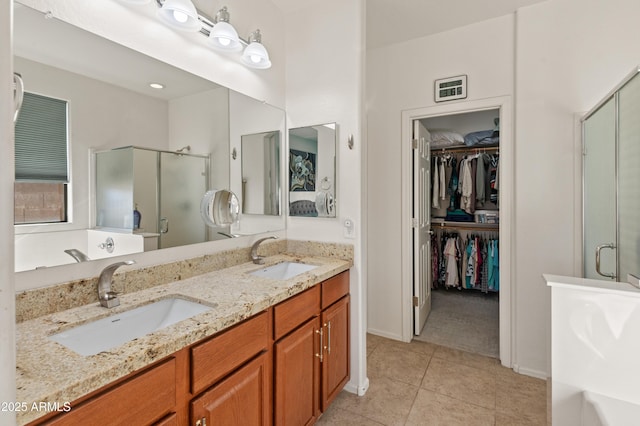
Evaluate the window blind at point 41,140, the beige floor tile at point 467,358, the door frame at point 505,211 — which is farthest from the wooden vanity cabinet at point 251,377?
the door frame at point 505,211

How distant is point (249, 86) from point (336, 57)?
637mm

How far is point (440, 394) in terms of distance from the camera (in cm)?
205

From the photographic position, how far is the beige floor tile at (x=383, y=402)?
6.05 feet

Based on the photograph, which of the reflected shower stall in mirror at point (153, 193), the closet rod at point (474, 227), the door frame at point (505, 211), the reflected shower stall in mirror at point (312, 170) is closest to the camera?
the reflected shower stall in mirror at point (153, 193)

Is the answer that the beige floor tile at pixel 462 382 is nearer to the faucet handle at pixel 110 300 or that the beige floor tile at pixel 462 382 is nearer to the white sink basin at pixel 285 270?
the white sink basin at pixel 285 270

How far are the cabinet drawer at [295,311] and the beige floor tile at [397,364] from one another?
105 centimetres

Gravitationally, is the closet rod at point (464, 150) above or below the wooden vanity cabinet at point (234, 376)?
above

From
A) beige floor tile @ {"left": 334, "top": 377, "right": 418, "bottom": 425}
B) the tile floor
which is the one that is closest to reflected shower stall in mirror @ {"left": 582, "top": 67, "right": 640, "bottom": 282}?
the tile floor

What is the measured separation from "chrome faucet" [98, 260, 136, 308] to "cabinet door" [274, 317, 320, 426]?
0.68 meters

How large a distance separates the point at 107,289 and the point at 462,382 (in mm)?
2303

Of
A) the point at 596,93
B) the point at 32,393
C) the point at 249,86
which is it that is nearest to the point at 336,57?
the point at 249,86

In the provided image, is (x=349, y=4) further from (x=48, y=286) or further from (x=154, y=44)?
(x=48, y=286)

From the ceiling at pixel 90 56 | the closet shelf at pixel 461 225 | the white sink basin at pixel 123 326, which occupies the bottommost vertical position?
the white sink basin at pixel 123 326

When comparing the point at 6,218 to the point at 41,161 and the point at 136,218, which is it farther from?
the point at 136,218
